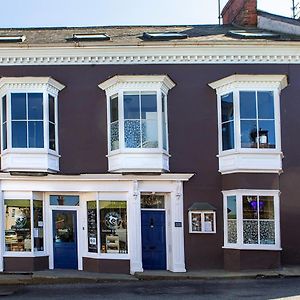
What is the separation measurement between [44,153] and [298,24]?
444 inches

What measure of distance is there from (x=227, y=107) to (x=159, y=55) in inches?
118

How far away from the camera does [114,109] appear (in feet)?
63.2

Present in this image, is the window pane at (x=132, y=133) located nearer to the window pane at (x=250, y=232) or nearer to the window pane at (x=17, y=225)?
the window pane at (x=17, y=225)

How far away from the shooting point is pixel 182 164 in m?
19.4

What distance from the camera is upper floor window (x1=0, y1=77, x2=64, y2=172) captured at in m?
18.7

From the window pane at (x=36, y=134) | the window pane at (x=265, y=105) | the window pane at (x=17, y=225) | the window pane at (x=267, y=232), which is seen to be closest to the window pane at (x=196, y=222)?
the window pane at (x=267, y=232)

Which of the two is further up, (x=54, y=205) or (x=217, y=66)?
(x=217, y=66)

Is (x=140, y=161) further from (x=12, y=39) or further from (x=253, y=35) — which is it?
(x=12, y=39)

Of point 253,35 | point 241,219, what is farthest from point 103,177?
point 253,35

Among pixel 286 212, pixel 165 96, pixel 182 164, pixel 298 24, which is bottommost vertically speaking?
pixel 286 212

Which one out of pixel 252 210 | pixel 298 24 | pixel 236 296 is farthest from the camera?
pixel 298 24

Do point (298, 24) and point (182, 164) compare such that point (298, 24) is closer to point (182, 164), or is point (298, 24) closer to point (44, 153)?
point (182, 164)

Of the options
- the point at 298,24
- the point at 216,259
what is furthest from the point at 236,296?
the point at 298,24

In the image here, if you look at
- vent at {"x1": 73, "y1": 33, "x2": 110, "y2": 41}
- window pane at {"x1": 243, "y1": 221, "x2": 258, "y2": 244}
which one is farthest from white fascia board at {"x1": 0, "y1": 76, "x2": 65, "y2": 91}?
window pane at {"x1": 243, "y1": 221, "x2": 258, "y2": 244}
